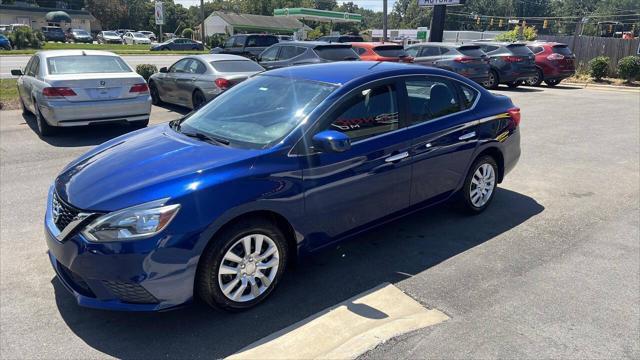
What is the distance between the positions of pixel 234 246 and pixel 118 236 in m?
0.72

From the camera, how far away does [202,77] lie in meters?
10.5

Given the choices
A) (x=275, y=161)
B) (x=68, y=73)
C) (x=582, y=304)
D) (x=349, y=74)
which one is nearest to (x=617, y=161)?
(x=582, y=304)

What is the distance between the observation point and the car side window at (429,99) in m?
4.40

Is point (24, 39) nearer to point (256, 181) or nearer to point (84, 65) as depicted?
point (84, 65)

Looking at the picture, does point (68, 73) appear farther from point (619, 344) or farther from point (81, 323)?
point (619, 344)

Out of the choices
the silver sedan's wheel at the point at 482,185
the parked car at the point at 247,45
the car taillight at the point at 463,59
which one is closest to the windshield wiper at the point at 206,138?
the silver sedan's wheel at the point at 482,185

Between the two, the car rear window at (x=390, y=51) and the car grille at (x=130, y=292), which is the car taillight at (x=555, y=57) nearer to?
the car rear window at (x=390, y=51)

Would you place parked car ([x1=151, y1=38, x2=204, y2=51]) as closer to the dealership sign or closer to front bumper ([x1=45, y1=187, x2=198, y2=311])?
the dealership sign

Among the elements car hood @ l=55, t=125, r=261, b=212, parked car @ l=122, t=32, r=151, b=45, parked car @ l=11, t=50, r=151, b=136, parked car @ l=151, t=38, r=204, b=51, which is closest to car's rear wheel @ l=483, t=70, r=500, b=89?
parked car @ l=11, t=50, r=151, b=136

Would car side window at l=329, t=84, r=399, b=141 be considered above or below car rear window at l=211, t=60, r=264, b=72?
below

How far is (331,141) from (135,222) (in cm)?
141

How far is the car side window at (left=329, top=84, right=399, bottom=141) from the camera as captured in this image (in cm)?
389

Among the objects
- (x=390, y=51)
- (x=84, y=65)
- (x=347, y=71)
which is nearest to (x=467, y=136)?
(x=347, y=71)

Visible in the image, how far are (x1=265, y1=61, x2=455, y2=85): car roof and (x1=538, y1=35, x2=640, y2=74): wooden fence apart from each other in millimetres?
22049
